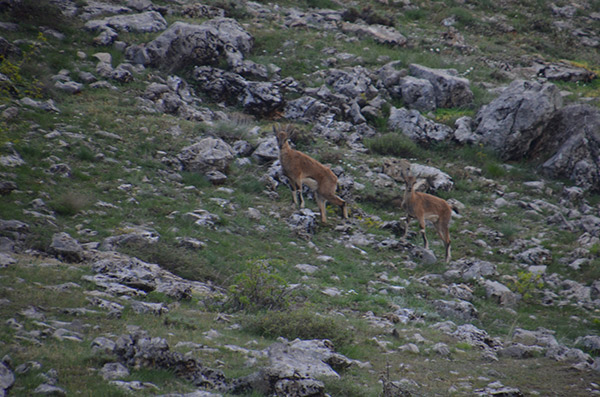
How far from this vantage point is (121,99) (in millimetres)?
15461

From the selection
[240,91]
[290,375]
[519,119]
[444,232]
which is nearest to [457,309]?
[444,232]

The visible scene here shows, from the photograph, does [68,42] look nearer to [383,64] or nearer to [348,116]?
[348,116]

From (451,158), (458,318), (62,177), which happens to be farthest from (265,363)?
(451,158)

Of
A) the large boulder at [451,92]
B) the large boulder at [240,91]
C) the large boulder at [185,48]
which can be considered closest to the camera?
the large boulder at [240,91]

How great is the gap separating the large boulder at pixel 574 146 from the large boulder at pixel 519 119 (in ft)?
1.29

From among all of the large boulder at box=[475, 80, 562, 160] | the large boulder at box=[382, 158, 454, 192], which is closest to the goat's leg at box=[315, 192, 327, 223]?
the large boulder at box=[382, 158, 454, 192]

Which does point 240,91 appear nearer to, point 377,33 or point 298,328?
point 377,33

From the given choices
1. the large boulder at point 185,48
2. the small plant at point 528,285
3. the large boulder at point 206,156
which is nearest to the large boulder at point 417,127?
the large boulder at point 185,48

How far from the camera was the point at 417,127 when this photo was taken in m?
18.2

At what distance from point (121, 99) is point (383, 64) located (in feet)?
37.1

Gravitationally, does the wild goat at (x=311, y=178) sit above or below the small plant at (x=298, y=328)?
below

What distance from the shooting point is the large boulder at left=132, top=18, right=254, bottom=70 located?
18.1 m

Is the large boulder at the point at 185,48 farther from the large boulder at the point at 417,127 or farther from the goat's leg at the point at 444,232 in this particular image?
the goat's leg at the point at 444,232

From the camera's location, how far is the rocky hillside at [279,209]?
6.01 m
